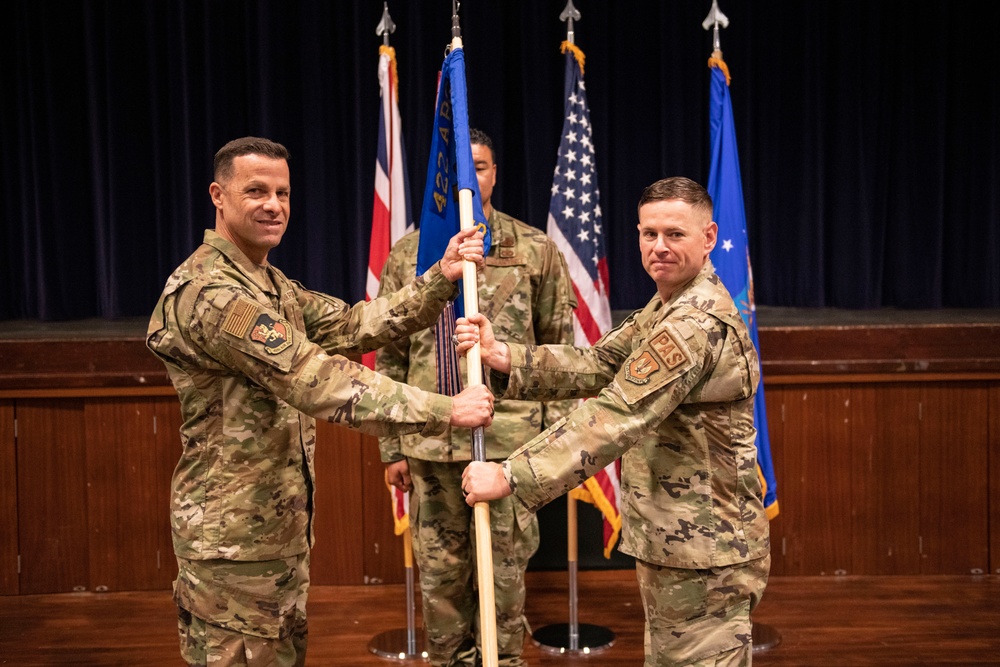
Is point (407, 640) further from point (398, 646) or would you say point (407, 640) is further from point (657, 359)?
point (657, 359)

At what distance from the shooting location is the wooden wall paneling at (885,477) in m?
4.79

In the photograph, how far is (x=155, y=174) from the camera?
5.95m

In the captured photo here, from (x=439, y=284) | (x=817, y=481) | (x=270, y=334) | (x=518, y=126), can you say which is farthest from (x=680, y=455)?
(x=518, y=126)

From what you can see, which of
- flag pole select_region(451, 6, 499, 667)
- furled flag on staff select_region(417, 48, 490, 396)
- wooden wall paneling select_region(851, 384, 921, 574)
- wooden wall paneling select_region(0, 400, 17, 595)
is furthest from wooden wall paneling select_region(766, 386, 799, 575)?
wooden wall paneling select_region(0, 400, 17, 595)

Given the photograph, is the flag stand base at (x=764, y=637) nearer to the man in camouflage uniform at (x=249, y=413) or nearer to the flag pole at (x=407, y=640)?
the flag pole at (x=407, y=640)

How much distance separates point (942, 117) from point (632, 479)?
415 cm

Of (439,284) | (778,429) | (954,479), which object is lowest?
(954,479)

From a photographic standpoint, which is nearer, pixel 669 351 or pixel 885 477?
pixel 669 351

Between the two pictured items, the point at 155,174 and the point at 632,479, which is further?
the point at 155,174

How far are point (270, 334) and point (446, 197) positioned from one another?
858mm

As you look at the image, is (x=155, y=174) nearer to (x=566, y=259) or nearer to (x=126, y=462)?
(x=126, y=462)

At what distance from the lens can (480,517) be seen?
8.41 feet

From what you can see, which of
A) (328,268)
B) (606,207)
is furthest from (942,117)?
(328,268)

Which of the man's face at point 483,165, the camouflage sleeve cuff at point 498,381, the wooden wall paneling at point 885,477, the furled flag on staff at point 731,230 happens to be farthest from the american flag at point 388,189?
the wooden wall paneling at point 885,477
